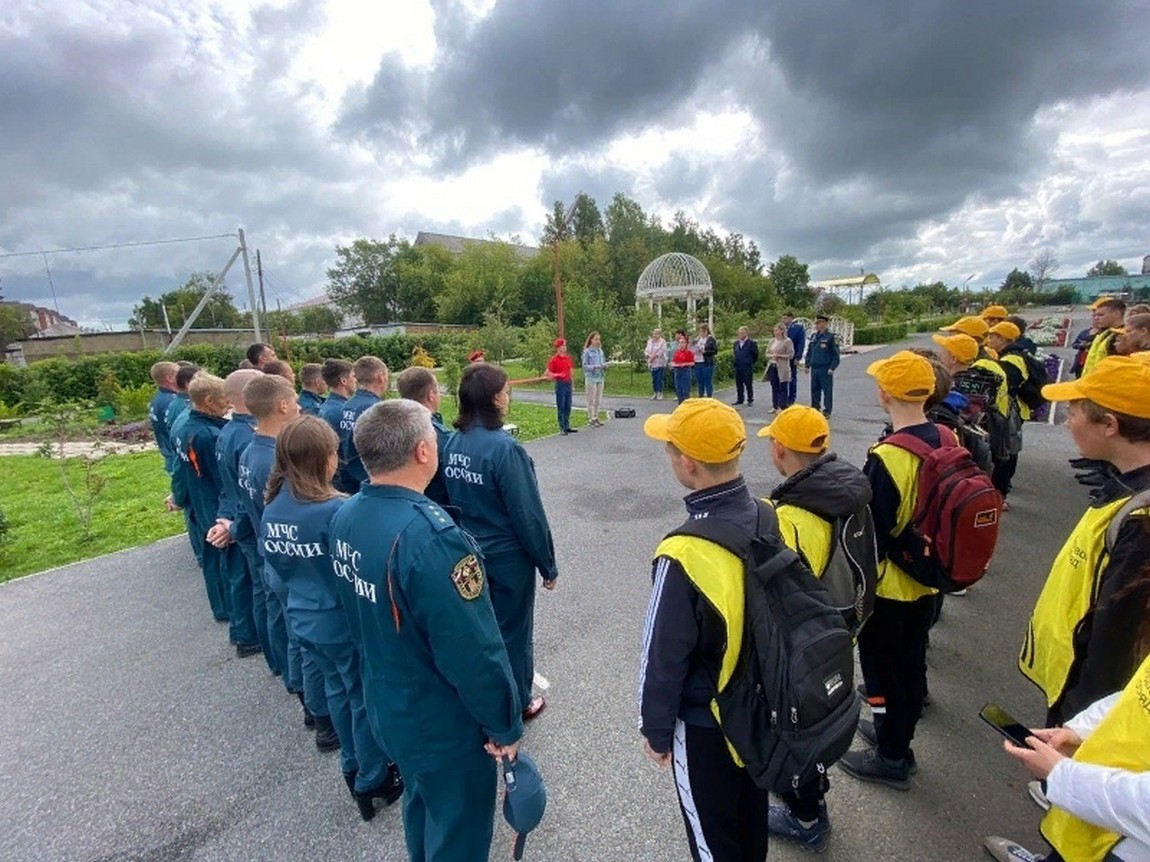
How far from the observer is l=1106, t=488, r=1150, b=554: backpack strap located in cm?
160

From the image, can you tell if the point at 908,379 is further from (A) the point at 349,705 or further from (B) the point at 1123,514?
(A) the point at 349,705

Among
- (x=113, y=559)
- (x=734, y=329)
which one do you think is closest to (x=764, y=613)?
(x=113, y=559)

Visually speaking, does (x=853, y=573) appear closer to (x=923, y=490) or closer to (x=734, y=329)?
(x=923, y=490)

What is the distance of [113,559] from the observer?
6.23 m

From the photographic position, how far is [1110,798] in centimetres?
114

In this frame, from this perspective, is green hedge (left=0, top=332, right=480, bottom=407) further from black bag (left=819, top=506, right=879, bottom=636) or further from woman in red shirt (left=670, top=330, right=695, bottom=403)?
black bag (left=819, top=506, right=879, bottom=636)

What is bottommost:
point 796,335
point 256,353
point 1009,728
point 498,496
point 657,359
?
point 1009,728

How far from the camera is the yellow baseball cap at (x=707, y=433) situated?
1.78 metres

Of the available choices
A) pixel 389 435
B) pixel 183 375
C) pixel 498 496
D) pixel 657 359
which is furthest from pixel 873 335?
pixel 389 435

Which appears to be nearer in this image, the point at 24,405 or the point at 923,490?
the point at 923,490

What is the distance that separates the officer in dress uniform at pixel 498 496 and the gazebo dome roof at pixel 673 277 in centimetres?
2380

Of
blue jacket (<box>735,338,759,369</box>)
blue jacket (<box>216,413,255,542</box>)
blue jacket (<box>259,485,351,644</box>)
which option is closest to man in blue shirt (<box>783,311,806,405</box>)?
blue jacket (<box>735,338,759,369</box>)

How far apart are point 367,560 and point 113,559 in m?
6.52

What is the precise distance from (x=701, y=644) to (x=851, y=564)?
0.87 meters
